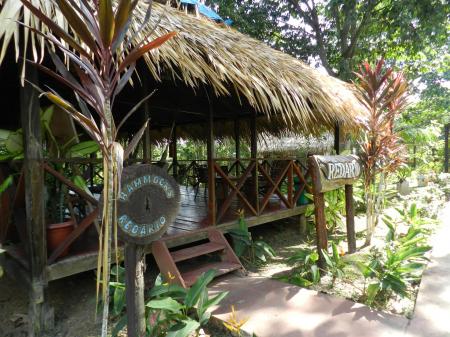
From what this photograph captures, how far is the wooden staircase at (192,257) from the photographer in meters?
2.76

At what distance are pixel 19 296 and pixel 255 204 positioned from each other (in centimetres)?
287

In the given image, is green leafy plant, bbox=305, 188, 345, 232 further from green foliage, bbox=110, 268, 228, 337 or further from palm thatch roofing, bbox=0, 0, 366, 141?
green foliage, bbox=110, 268, 228, 337

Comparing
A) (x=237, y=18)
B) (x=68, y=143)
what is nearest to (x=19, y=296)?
(x=68, y=143)

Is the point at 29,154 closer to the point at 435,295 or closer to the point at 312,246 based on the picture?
the point at 435,295

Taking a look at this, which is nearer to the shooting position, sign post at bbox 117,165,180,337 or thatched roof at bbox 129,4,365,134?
sign post at bbox 117,165,180,337

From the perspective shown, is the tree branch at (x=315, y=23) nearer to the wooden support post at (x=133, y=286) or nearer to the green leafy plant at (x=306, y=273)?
the green leafy plant at (x=306, y=273)

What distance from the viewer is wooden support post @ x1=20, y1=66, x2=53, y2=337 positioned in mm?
2328

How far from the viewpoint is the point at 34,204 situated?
2.36 metres

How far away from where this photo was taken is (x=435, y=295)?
8.32 ft

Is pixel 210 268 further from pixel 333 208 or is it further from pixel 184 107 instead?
pixel 184 107

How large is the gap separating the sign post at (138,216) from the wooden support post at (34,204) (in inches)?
47.0

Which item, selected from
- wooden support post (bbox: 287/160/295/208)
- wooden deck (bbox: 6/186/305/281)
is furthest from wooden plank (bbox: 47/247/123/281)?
wooden support post (bbox: 287/160/295/208)

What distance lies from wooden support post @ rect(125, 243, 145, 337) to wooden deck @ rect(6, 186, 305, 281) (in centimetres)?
118

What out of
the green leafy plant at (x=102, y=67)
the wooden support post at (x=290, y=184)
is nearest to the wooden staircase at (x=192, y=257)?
the green leafy plant at (x=102, y=67)
